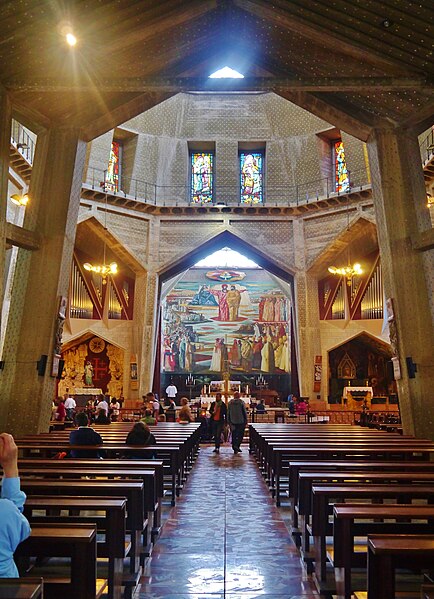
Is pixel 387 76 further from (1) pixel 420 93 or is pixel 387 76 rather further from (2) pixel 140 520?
(2) pixel 140 520

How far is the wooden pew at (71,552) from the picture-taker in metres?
2.96

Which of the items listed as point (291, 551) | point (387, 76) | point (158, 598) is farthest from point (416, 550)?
point (387, 76)

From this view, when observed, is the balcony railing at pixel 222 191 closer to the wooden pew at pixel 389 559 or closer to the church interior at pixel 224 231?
the church interior at pixel 224 231

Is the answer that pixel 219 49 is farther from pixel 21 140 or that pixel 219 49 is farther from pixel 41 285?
pixel 21 140

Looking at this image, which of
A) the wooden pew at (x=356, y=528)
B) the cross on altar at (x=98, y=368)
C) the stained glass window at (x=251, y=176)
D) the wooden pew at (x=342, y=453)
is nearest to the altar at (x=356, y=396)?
the stained glass window at (x=251, y=176)

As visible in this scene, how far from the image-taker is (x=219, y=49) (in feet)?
38.4

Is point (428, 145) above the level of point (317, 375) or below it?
above

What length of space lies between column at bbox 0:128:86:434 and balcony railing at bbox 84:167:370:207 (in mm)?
10939

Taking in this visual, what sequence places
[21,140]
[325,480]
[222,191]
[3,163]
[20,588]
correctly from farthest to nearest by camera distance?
1. [222,191]
2. [21,140]
3. [3,163]
4. [325,480]
5. [20,588]

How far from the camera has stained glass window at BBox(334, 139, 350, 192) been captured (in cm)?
2284

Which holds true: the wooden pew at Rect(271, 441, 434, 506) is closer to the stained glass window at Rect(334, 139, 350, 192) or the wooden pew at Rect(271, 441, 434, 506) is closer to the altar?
the altar

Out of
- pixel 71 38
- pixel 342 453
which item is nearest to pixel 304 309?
pixel 342 453

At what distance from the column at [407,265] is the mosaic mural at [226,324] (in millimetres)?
18657

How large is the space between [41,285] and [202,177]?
51.7ft
